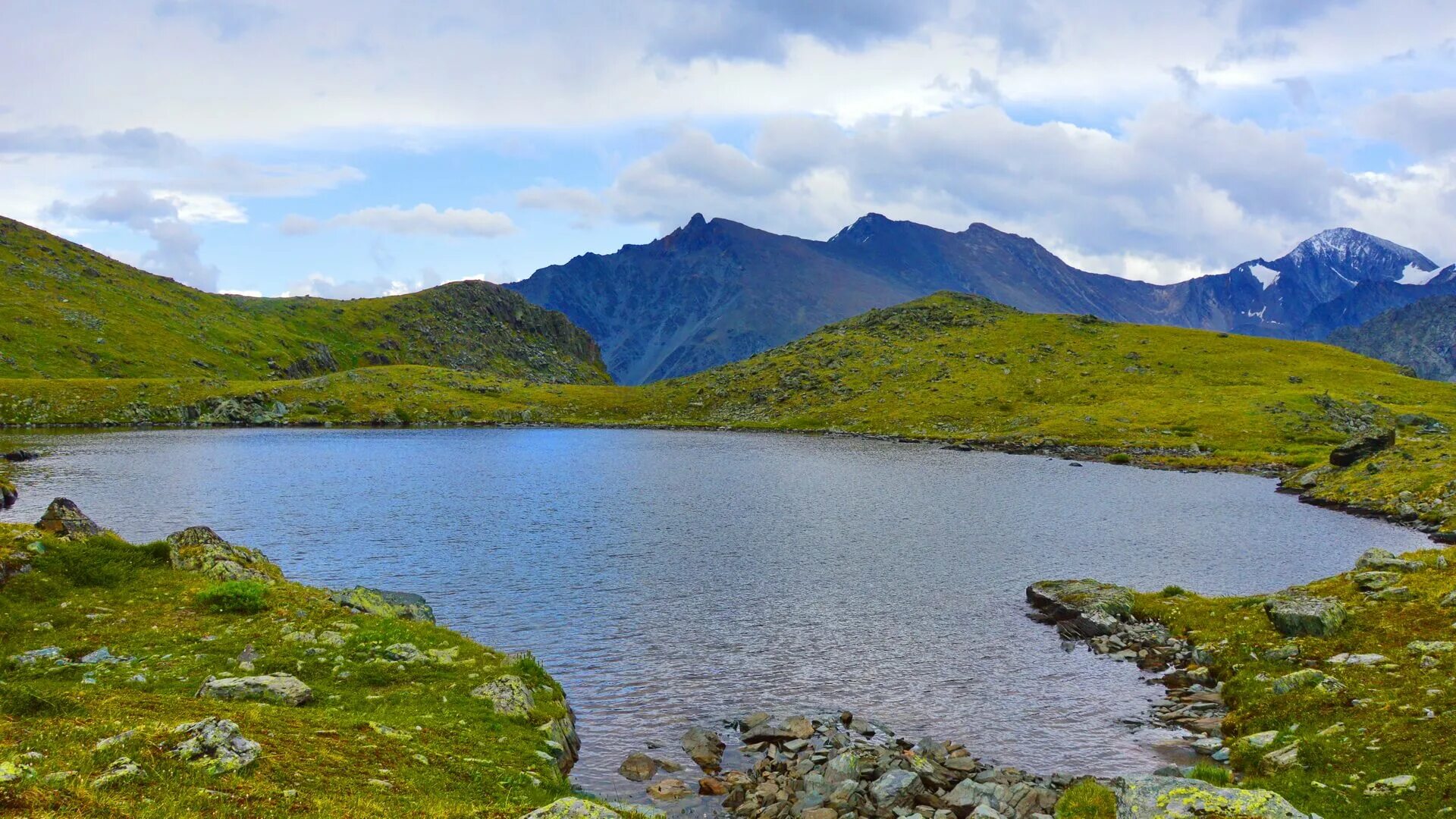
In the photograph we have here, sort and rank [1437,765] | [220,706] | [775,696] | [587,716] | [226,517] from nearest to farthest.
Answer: [220,706] → [1437,765] → [587,716] → [775,696] → [226,517]

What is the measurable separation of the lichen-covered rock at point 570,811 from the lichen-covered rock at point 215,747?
5.12 metres

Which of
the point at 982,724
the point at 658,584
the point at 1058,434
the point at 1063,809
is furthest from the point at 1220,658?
the point at 1058,434

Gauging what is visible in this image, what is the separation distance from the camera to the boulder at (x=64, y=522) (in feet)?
110

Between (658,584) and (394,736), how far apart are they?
30.9 metres

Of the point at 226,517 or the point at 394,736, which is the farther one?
the point at 226,517

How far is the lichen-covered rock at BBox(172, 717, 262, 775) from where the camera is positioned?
1332 centimetres

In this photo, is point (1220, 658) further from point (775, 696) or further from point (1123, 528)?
point (1123, 528)

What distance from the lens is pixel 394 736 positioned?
61.2 feet

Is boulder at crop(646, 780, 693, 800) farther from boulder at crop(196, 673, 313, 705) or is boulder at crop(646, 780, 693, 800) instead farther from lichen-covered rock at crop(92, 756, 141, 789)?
lichen-covered rock at crop(92, 756, 141, 789)

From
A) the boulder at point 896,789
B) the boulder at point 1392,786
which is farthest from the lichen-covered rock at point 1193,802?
the boulder at point 1392,786

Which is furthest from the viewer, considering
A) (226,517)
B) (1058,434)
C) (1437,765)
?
(1058,434)

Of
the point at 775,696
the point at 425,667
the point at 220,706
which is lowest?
the point at 775,696

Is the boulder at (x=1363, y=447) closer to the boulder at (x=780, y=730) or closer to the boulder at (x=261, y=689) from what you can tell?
the boulder at (x=780, y=730)

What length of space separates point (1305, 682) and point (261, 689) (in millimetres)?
33477
